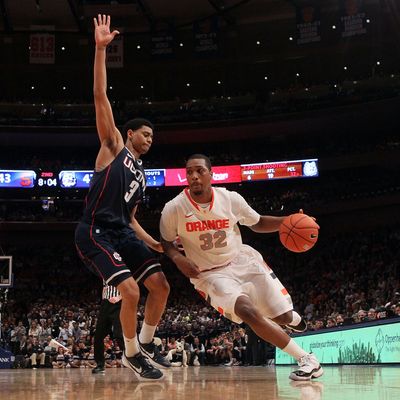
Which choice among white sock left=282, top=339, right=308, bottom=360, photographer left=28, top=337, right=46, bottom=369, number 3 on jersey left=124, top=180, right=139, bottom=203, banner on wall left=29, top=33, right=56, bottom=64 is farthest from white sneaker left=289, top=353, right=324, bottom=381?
banner on wall left=29, top=33, right=56, bottom=64

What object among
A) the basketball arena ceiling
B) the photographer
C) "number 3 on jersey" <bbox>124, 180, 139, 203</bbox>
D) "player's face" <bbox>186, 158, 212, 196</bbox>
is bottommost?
the photographer

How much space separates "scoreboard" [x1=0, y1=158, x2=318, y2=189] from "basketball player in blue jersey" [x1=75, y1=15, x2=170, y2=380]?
81.1 feet

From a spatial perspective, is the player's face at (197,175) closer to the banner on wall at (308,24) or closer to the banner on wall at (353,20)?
the banner on wall at (353,20)

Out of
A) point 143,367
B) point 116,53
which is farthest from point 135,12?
point 143,367

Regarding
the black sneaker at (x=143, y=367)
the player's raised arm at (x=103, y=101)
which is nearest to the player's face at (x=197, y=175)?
the player's raised arm at (x=103, y=101)

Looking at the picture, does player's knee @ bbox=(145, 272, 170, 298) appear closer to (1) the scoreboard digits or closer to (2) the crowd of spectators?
(2) the crowd of spectators

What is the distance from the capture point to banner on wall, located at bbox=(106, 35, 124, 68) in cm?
3025

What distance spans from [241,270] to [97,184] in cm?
154

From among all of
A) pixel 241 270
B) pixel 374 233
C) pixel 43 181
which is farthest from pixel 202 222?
pixel 43 181

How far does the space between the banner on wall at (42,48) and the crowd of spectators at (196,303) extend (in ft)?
30.1

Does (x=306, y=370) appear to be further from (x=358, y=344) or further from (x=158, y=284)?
(x=358, y=344)

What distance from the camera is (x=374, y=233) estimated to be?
89.7 feet

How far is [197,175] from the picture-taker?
5863mm

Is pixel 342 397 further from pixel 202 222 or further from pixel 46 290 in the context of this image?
pixel 46 290
